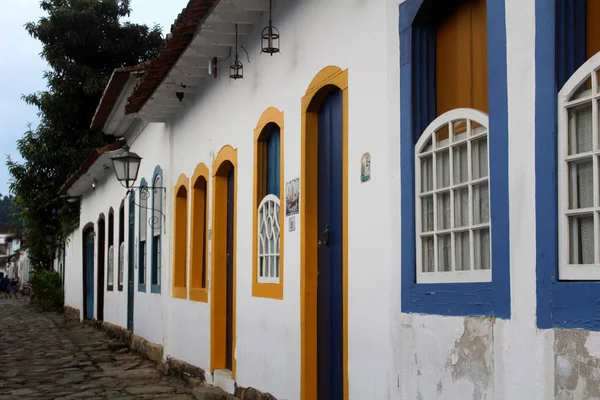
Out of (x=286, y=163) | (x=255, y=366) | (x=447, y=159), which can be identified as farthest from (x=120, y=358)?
(x=447, y=159)

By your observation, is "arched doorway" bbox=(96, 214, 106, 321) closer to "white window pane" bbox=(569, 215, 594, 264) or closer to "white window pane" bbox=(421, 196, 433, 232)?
"white window pane" bbox=(421, 196, 433, 232)

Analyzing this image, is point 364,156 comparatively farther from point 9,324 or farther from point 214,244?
point 9,324

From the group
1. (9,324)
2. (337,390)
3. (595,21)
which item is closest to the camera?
(595,21)

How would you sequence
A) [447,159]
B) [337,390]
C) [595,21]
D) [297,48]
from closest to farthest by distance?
[595,21] < [447,159] < [337,390] < [297,48]

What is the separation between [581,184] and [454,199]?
1110 millimetres

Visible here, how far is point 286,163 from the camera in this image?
7324 millimetres

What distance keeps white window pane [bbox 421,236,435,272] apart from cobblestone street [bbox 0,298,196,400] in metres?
5.29

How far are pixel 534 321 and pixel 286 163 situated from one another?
3791mm

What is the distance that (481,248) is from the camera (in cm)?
452

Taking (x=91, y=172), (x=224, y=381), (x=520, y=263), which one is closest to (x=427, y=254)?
(x=520, y=263)

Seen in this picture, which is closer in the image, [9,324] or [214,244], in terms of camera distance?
[214,244]

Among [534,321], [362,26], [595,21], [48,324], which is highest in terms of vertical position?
[362,26]

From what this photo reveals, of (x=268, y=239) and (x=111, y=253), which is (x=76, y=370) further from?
(x=111, y=253)

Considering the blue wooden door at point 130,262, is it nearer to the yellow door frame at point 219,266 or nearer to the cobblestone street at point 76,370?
the cobblestone street at point 76,370
